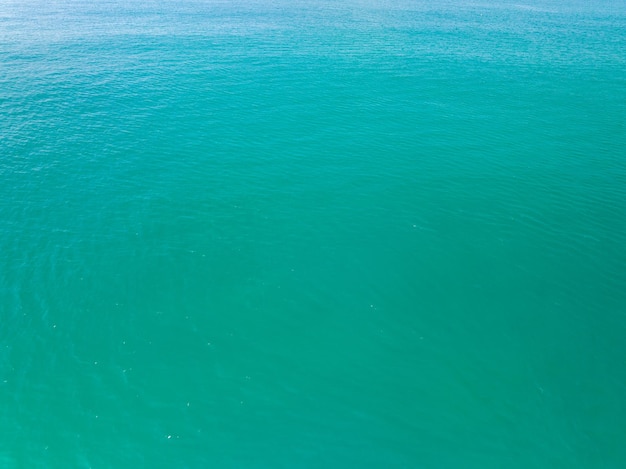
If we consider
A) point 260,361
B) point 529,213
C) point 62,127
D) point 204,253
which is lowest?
point 260,361

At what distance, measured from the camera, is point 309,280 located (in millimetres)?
79438

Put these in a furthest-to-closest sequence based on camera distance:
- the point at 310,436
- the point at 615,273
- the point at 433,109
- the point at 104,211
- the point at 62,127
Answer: the point at 433,109, the point at 62,127, the point at 104,211, the point at 615,273, the point at 310,436

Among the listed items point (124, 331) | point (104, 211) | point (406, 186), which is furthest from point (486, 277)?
point (104, 211)

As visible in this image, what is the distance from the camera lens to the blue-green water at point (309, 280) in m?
57.2

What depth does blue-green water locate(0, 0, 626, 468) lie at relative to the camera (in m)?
57.2

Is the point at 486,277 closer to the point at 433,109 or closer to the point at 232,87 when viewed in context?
the point at 433,109

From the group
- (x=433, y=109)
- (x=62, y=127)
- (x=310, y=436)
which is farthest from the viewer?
(x=433, y=109)

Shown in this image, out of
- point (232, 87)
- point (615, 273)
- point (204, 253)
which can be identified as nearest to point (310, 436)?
point (204, 253)

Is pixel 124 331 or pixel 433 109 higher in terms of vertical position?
pixel 433 109

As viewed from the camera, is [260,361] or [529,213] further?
[529,213]

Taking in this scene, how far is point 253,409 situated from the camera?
59438 mm

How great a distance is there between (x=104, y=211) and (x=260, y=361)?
162ft

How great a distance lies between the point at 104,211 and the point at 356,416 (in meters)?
64.6

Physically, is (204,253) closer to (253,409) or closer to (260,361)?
(260,361)
